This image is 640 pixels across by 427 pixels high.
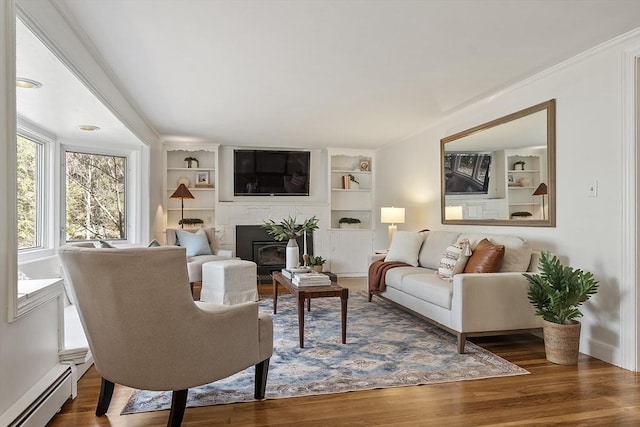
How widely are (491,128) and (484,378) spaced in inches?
107

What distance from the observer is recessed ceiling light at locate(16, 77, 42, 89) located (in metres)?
2.89

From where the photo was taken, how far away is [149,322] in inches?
74.9

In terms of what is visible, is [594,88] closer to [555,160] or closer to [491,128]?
[555,160]

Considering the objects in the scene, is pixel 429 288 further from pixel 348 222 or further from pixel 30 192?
pixel 30 192

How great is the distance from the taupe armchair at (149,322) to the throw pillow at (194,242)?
12.2ft

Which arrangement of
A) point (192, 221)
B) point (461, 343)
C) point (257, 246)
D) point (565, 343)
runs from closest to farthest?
point (565, 343)
point (461, 343)
point (192, 221)
point (257, 246)

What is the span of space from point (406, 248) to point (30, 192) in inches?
163

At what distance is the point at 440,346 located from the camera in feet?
11.1

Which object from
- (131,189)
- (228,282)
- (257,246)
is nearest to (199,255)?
(228,282)

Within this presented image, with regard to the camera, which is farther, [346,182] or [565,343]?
[346,182]

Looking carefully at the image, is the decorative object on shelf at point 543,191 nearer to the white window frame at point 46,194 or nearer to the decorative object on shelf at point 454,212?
the decorative object on shelf at point 454,212

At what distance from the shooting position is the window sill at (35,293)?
190 cm

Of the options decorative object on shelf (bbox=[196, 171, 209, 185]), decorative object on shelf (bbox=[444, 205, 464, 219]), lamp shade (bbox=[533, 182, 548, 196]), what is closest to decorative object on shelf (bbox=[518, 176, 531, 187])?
lamp shade (bbox=[533, 182, 548, 196])

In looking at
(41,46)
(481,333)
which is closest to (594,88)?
(481,333)
